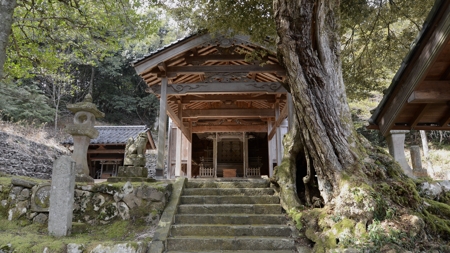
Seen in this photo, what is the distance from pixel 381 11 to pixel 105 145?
1259 cm

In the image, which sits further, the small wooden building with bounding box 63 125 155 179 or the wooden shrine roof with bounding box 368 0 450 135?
the small wooden building with bounding box 63 125 155 179

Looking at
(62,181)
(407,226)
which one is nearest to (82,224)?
(62,181)

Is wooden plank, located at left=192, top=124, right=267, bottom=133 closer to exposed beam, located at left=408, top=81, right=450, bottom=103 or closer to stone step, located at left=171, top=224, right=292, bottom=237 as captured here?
stone step, located at left=171, top=224, right=292, bottom=237

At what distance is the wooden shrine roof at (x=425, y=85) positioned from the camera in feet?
11.2

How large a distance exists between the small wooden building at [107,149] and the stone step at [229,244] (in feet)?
30.8

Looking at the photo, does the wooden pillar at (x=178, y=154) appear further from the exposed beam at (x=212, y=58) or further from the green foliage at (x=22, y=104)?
the green foliage at (x=22, y=104)

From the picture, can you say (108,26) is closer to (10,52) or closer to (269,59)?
(10,52)

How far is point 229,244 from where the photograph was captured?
4.93 metres

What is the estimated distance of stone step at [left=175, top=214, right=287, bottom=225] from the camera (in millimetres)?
5625

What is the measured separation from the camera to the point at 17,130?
17.2m

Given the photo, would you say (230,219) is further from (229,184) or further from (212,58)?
(212,58)

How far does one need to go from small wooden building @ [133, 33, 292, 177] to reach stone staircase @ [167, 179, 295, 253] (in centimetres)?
209

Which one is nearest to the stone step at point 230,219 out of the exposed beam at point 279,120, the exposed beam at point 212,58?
the exposed beam at point 279,120

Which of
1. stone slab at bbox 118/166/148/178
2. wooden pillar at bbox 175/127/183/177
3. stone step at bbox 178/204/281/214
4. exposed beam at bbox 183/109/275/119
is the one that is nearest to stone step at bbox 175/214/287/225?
stone step at bbox 178/204/281/214
